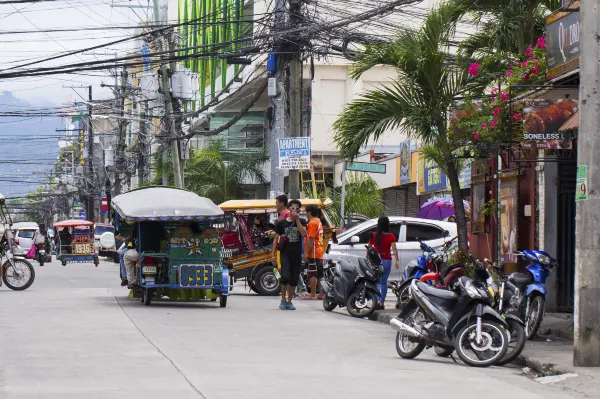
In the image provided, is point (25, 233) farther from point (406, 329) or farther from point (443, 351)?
point (406, 329)

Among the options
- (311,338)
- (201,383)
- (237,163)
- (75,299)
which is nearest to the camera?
(201,383)

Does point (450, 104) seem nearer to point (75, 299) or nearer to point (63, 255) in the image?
point (75, 299)

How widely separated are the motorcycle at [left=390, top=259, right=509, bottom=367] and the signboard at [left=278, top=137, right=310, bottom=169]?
44.2ft

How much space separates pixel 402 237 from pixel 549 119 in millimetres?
10768

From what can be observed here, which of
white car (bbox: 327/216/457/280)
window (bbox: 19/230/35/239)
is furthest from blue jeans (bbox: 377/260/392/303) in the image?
window (bbox: 19/230/35/239)

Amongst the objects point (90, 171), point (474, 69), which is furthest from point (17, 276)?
point (90, 171)

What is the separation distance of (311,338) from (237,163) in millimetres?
33939

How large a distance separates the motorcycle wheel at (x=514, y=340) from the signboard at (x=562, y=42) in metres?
3.48

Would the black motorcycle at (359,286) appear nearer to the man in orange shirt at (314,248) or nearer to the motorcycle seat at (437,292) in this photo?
the man in orange shirt at (314,248)

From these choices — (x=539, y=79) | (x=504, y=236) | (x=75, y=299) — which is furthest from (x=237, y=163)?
(x=539, y=79)

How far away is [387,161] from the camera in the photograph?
3938 centimetres

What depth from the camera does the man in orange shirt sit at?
21391 mm

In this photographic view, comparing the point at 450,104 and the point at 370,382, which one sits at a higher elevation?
the point at 450,104

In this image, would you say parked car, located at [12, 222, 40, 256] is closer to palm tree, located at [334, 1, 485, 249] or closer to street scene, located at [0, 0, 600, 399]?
street scene, located at [0, 0, 600, 399]
